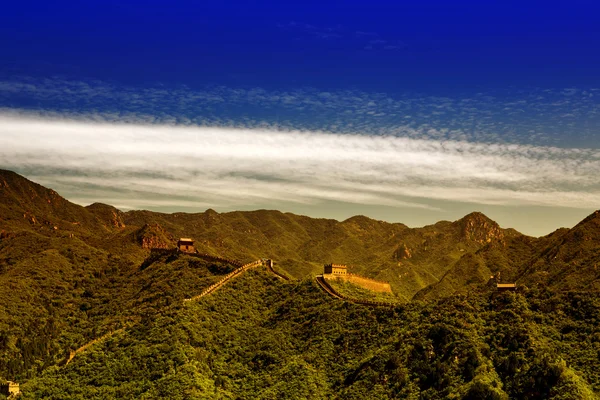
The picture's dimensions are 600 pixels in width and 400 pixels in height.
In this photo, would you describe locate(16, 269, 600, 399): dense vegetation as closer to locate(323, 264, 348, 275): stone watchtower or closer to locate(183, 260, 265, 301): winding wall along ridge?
locate(183, 260, 265, 301): winding wall along ridge

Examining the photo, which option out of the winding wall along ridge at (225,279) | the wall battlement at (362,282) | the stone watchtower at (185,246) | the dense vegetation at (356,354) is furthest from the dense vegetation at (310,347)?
the stone watchtower at (185,246)

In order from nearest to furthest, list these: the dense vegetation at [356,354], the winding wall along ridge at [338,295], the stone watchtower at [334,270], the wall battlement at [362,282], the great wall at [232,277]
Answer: the dense vegetation at [356,354] → the great wall at [232,277] → the winding wall along ridge at [338,295] → the wall battlement at [362,282] → the stone watchtower at [334,270]

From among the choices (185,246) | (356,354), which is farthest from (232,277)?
(356,354)

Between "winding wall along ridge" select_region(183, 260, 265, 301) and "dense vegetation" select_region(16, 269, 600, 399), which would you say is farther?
"winding wall along ridge" select_region(183, 260, 265, 301)

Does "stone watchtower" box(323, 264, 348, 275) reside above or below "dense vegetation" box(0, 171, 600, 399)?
above

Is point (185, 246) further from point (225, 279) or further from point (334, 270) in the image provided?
point (334, 270)

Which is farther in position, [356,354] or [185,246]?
[185,246]

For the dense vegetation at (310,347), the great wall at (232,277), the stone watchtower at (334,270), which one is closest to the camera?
the dense vegetation at (310,347)

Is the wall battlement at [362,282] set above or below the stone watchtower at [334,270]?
below

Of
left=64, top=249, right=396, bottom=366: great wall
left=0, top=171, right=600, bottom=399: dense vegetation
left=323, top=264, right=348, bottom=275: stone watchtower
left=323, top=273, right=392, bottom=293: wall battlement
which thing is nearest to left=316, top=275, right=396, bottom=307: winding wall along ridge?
left=64, top=249, right=396, bottom=366: great wall

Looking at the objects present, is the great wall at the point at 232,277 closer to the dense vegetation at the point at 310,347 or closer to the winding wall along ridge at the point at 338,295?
the winding wall along ridge at the point at 338,295

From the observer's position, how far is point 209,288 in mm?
125562

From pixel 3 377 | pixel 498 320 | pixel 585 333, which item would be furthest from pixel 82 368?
pixel 585 333

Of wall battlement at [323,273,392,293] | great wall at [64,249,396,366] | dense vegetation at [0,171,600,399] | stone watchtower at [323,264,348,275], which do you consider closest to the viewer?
dense vegetation at [0,171,600,399]
